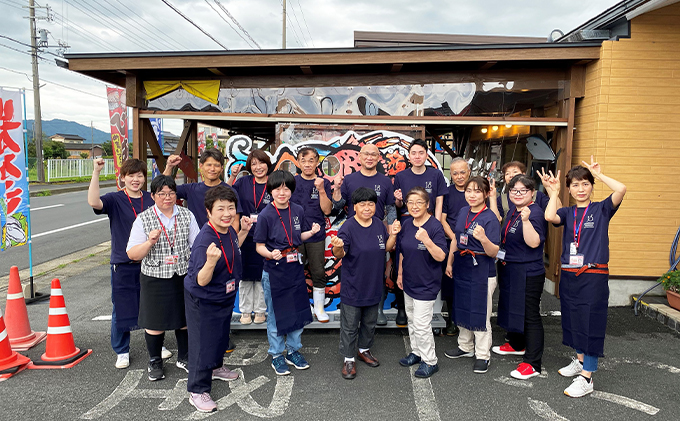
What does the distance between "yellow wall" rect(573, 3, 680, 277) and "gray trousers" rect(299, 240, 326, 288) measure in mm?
3897

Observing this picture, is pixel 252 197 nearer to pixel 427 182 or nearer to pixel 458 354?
pixel 427 182

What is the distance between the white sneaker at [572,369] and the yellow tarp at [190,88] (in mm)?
5398

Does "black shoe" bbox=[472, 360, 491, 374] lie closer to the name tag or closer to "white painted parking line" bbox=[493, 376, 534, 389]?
"white painted parking line" bbox=[493, 376, 534, 389]

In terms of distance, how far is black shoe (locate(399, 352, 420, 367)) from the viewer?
3.92 metres

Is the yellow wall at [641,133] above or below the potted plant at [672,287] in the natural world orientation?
above

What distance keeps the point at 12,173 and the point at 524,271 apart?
21.2ft

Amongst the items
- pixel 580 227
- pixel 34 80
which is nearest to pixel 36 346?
pixel 580 227

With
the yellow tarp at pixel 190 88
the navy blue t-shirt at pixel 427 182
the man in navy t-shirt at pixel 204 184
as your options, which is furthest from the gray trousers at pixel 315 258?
the yellow tarp at pixel 190 88

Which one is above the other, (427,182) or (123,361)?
(427,182)

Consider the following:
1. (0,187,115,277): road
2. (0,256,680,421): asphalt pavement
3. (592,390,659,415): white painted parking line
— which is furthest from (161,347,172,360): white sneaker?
(0,187,115,277): road

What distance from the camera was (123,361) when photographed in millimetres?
3889

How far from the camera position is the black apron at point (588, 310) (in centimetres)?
339

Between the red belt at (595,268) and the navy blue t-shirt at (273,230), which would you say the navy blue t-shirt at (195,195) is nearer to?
the navy blue t-shirt at (273,230)

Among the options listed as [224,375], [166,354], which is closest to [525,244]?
[224,375]
